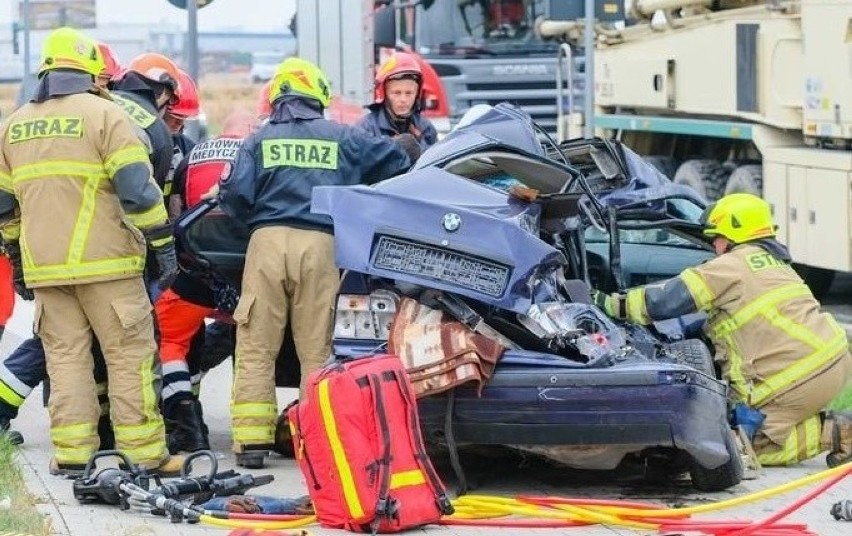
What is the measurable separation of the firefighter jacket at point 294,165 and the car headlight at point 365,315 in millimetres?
627

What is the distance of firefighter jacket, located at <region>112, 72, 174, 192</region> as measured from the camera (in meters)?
8.57

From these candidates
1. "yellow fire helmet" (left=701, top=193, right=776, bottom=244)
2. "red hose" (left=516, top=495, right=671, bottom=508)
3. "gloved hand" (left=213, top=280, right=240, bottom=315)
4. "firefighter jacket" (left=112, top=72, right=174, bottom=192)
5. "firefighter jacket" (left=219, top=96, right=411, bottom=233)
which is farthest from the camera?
"gloved hand" (left=213, top=280, right=240, bottom=315)

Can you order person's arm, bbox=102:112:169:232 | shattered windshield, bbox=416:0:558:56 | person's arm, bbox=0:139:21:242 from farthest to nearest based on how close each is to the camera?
1. shattered windshield, bbox=416:0:558:56
2. person's arm, bbox=0:139:21:242
3. person's arm, bbox=102:112:169:232

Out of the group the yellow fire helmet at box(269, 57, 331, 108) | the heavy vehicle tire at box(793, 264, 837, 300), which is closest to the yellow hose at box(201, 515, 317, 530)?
the yellow fire helmet at box(269, 57, 331, 108)

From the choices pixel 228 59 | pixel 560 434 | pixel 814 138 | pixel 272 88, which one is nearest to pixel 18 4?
pixel 814 138

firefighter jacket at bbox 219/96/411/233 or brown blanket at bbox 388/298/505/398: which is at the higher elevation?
firefighter jacket at bbox 219/96/411/233

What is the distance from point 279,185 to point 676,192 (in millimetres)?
2064

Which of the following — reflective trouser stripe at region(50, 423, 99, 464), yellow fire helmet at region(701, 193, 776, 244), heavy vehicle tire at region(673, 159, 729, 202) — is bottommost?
reflective trouser stripe at region(50, 423, 99, 464)

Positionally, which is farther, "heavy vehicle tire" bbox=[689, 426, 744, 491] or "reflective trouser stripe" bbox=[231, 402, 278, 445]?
"reflective trouser stripe" bbox=[231, 402, 278, 445]

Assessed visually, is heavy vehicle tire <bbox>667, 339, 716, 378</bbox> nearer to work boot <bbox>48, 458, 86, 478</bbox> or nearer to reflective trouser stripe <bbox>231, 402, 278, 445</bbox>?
reflective trouser stripe <bbox>231, 402, 278, 445</bbox>

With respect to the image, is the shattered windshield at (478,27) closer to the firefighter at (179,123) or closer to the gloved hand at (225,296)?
the firefighter at (179,123)

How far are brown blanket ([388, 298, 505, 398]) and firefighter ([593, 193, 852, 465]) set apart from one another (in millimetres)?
1063

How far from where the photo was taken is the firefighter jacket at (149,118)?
8.57 meters

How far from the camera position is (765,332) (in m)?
8.22
